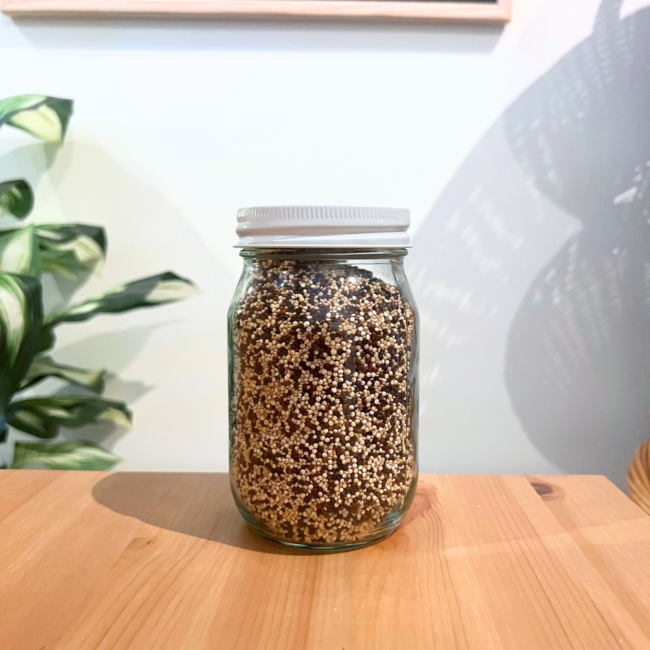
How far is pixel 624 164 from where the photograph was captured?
0.96m

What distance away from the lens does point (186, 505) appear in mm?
628

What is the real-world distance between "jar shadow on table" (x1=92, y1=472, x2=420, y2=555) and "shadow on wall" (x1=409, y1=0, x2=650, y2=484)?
437 millimetres

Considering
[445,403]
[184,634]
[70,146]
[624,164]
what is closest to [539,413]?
[445,403]

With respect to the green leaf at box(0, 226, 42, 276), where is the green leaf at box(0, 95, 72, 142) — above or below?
above

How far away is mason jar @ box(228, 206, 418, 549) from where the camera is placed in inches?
18.9

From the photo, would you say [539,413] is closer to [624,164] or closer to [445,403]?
[445,403]

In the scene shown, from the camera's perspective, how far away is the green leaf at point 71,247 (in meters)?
0.91

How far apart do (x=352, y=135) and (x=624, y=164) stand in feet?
1.45

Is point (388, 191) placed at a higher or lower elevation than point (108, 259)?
higher

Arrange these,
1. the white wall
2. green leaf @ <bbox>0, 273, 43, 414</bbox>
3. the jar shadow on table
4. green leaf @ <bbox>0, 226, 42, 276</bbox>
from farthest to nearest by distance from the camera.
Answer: the white wall < green leaf @ <bbox>0, 226, 42, 276</bbox> < green leaf @ <bbox>0, 273, 43, 414</bbox> < the jar shadow on table

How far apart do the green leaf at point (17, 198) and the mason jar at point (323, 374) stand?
0.55 meters

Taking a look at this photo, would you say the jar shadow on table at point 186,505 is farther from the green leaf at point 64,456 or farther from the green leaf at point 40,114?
the green leaf at point 40,114

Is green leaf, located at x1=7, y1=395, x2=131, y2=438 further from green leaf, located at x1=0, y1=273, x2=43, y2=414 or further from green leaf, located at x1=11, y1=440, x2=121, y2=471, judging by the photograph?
green leaf, located at x1=0, y1=273, x2=43, y2=414

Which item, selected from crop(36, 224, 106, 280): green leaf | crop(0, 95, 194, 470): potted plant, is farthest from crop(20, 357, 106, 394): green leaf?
crop(36, 224, 106, 280): green leaf
